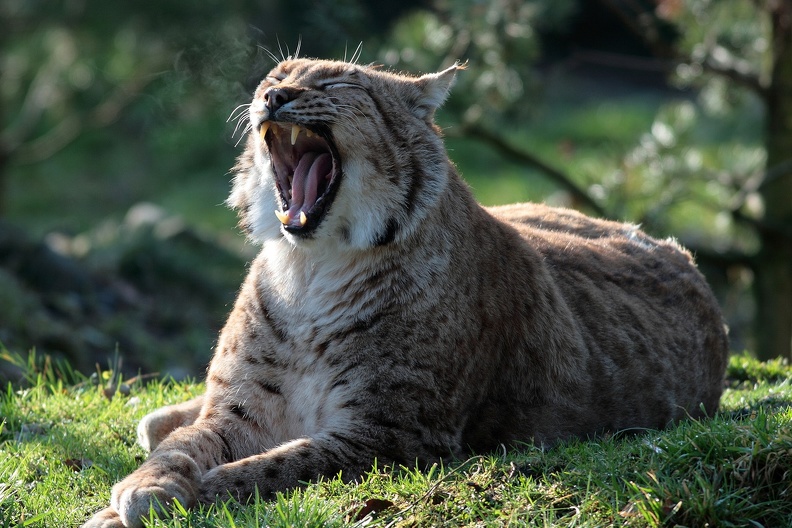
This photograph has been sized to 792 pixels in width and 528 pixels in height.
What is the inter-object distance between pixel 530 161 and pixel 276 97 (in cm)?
589

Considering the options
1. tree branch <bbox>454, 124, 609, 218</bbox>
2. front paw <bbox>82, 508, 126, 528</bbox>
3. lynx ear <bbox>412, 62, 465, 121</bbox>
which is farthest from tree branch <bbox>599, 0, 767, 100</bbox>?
front paw <bbox>82, 508, 126, 528</bbox>

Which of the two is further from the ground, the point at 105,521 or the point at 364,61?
the point at 364,61

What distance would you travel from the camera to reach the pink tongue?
17.0ft

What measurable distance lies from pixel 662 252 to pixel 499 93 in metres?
3.36

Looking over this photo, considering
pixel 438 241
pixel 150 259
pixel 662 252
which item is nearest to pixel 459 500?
pixel 438 241

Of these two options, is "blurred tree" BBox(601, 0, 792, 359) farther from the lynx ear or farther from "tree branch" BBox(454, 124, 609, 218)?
the lynx ear

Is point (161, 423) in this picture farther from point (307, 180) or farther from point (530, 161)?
point (530, 161)

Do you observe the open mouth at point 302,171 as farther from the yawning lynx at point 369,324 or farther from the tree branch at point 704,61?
the tree branch at point 704,61

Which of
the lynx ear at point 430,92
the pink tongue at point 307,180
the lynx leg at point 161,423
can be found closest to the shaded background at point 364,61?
the pink tongue at point 307,180

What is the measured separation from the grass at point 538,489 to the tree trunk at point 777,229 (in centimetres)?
546

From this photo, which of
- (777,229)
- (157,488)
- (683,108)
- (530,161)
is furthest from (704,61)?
(157,488)

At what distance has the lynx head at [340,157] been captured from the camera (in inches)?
203

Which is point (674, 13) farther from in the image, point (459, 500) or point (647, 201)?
point (459, 500)

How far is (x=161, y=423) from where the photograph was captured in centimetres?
555
